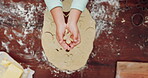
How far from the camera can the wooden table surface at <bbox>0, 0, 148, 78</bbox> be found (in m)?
1.14

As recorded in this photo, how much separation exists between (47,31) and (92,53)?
0.90 feet

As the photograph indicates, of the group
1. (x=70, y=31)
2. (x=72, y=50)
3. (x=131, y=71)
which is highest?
(x=70, y=31)

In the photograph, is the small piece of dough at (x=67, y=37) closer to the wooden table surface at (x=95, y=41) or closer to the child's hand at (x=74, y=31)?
the child's hand at (x=74, y=31)

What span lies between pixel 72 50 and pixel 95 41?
0.45 feet

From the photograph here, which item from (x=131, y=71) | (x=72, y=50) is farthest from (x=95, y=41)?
(x=131, y=71)

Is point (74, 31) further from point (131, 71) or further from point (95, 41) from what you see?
Answer: point (131, 71)

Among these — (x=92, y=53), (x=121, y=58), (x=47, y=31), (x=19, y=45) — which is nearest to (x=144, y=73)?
(x=121, y=58)

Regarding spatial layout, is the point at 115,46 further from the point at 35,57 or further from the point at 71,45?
the point at 35,57

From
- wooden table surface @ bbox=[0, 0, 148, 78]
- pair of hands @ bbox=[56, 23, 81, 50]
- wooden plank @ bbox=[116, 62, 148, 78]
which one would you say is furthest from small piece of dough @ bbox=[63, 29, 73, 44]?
wooden plank @ bbox=[116, 62, 148, 78]

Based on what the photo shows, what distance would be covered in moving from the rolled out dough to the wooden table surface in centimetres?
4

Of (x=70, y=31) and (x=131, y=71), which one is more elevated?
(x=70, y=31)

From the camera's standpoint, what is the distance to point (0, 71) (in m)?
1.12

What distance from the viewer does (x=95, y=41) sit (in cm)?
116

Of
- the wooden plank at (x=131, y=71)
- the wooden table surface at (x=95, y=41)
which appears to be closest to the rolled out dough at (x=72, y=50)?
the wooden table surface at (x=95, y=41)
